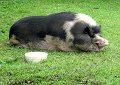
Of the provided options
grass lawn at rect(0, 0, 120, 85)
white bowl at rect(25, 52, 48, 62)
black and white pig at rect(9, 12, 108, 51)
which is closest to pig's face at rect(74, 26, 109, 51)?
black and white pig at rect(9, 12, 108, 51)

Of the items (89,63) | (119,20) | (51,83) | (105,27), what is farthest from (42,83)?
(119,20)

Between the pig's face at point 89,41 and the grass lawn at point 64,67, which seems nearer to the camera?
the grass lawn at point 64,67

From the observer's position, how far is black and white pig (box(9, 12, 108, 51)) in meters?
9.22

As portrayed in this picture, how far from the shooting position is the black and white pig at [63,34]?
30.2 feet

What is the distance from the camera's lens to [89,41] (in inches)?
364

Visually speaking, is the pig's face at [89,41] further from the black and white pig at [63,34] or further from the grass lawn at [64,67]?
the grass lawn at [64,67]

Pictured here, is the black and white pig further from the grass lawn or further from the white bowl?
the white bowl

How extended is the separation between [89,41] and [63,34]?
24.6 inches

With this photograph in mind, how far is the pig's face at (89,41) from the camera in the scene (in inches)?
362

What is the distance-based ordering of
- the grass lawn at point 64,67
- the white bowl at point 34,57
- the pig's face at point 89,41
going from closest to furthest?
the grass lawn at point 64,67 < the white bowl at point 34,57 < the pig's face at point 89,41

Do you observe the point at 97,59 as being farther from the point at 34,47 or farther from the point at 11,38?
the point at 11,38

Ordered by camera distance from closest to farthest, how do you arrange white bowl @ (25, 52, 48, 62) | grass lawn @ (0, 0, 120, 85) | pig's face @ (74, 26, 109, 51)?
grass lawn @ (0, 0, 120, 85) → white bowl @ (25, 52, 48, 62) → pig's face @ (74, 26, 109, 51)

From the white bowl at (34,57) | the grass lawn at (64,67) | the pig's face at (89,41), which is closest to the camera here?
the grass lawn at (64,67)

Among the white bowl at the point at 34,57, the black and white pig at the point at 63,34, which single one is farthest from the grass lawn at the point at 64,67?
the black and white pig at the point at 63,34
